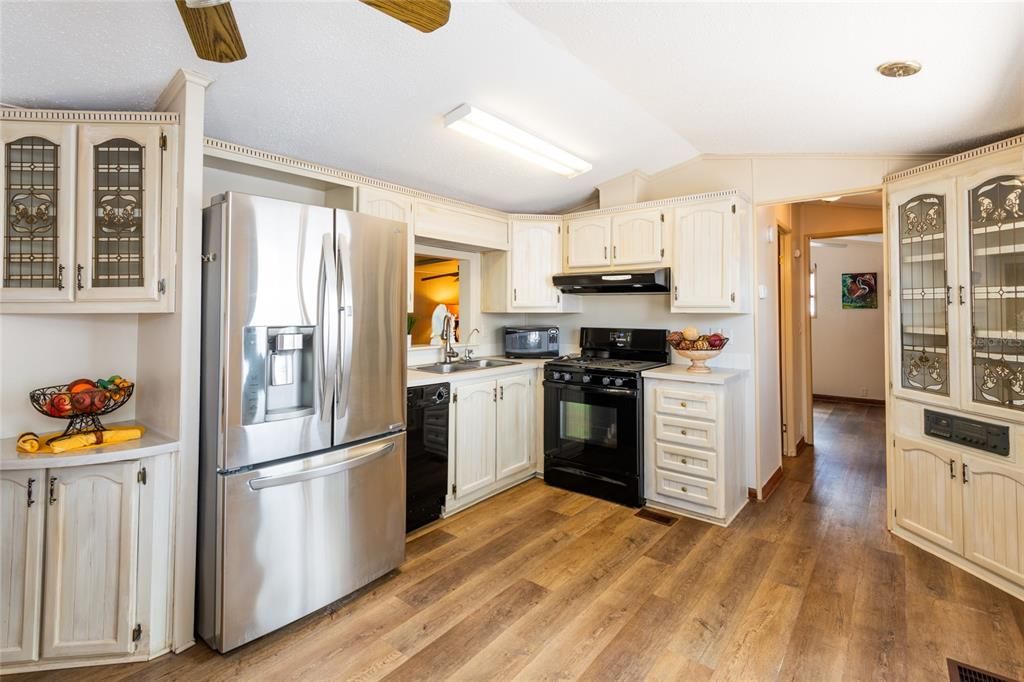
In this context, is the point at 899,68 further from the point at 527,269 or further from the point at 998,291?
the point at 527,269

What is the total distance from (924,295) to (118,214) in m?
4.07

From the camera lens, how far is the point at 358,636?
1.99m

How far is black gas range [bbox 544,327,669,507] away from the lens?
130 inches

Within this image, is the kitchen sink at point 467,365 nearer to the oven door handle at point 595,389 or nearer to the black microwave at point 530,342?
the black microwave at point 530,342

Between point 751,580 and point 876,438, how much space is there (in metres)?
3.89

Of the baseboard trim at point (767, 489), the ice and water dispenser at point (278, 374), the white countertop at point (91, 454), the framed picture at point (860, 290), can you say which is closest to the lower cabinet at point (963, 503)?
the baseboard trim at point (767, 489)

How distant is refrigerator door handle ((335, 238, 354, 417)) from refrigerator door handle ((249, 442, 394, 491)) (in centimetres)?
23

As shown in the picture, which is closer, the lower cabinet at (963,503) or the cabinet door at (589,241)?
the lower cabinet at (963,503)

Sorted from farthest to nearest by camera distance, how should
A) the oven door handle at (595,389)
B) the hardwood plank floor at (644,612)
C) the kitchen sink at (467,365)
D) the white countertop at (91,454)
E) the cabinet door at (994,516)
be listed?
the kitchen sink at (467,365) < the oven door handle at (595,389) < the cabinet door at (994,516) < the hardwood plank floor at (644,612) < the white countertop at (91,454)

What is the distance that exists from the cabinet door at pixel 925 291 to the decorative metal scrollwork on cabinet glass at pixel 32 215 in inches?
165

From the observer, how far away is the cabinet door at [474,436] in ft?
10.5

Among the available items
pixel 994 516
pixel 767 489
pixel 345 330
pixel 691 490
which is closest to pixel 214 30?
pixel 345 330

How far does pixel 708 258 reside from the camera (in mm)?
3336

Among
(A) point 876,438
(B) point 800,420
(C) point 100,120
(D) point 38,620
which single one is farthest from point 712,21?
(A) point 876,438
